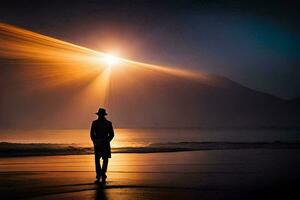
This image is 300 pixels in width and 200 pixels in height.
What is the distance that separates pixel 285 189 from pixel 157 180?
141 inches

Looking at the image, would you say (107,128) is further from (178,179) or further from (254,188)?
(254,188)

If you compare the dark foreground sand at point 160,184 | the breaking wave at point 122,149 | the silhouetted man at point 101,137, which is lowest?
the dark foreground sand at point 160,184

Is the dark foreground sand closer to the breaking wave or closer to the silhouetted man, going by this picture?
the silhouetted man

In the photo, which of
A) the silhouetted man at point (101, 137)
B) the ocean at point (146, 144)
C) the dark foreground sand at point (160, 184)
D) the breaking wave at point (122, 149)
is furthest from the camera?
the ocean at point (146, 144)

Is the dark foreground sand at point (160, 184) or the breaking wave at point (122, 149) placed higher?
the breaking wave at point (122, 149)

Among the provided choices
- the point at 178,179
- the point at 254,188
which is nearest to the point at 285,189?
the point at 254,188

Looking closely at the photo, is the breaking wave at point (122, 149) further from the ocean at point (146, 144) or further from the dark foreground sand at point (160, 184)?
the dark foreground sand at point (160, 184)

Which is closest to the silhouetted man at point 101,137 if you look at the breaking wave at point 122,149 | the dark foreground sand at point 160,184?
the dark foreground sand at point 160,184

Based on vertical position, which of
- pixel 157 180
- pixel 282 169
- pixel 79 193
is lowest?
pixel 79 193

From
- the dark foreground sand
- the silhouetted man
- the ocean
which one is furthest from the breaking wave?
the silhouetted man

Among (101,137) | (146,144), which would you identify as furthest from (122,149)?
(146,144)

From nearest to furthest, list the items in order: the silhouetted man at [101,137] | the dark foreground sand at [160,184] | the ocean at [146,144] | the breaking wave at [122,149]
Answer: the dark foreground sand at [160,184], the silhouetted man at [101,137], the breaking wave at [122,149], the ocean at [146,144]

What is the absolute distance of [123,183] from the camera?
42.7 ft

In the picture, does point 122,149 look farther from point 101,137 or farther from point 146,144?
point 146,144
